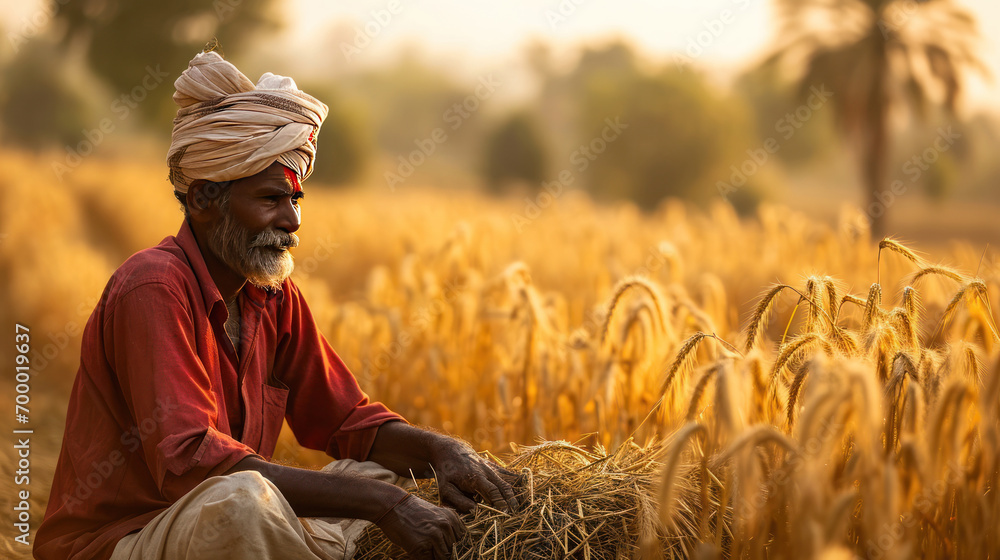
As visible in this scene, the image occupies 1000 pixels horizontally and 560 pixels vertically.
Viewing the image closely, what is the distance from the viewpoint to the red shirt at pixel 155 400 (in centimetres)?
188

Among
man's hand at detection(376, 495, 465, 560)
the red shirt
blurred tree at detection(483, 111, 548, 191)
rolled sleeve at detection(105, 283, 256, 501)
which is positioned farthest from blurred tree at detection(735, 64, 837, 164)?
rolled sleeve at detection(105, 283, 256, 501)

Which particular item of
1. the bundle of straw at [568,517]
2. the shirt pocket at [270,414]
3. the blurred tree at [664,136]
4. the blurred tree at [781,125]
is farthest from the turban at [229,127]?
the blurred tree at [781,125]

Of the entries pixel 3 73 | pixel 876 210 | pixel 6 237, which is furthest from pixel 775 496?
pixel 3 73

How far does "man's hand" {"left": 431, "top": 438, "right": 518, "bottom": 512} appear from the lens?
7.07 feet

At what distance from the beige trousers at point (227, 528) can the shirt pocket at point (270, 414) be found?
47cm

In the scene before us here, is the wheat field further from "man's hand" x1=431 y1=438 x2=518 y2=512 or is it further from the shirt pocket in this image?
the shirt pocket

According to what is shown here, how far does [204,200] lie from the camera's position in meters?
2.28

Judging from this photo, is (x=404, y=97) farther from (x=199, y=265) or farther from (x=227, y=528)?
(x=227, y=528)

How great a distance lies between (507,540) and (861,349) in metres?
1.04

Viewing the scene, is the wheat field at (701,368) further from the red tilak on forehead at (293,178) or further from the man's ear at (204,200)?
the man's ear at (204,200)

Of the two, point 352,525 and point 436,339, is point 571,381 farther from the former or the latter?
point 352,525

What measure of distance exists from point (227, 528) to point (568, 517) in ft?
2.81

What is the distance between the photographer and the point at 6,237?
8.41 meters

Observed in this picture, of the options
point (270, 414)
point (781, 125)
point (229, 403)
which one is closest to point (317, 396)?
point (270, 414)
